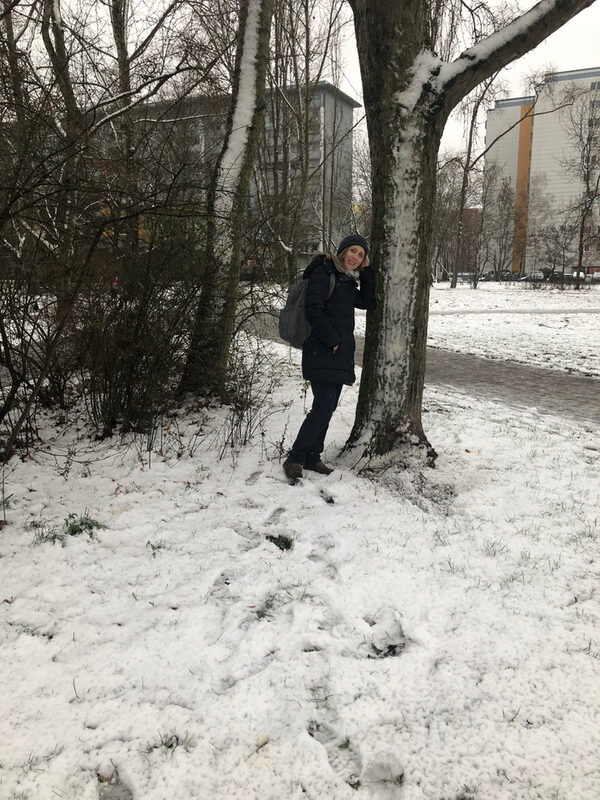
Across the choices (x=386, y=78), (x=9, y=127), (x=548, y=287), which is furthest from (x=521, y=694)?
(x=548, y=287)

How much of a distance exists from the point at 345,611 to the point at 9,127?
378 centimetres

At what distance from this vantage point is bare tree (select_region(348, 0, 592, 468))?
372cm

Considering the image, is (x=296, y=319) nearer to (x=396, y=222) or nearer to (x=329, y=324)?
(x=329, y=324)

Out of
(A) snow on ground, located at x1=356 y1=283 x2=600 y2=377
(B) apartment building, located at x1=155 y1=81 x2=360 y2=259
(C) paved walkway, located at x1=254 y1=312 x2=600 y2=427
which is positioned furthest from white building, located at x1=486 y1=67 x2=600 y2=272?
(C) paved walkway, located at x1=254 y1=312 x2=600 y2=427

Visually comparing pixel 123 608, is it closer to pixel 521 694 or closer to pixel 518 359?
pixel 521 694

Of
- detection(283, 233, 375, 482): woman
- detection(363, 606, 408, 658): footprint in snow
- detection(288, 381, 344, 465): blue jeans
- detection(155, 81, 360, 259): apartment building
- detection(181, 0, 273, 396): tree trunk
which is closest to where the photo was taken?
detection(363, 606, 408, 658): footprint in snow

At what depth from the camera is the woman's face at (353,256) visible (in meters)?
4.00

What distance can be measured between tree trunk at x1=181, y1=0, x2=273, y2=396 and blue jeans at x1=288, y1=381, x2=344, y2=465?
1.91 metres

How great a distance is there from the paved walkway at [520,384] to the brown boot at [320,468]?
11.4 ft

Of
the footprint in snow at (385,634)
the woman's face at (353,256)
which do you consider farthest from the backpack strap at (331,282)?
the footprint in snow at (385,634)

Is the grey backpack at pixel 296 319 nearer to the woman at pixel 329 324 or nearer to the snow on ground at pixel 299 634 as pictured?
the woman at pixel 329 324

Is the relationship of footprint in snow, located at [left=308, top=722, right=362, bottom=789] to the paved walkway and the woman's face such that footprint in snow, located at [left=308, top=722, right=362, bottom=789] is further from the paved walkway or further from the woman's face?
the paved walkway

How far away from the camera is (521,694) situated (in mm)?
2195

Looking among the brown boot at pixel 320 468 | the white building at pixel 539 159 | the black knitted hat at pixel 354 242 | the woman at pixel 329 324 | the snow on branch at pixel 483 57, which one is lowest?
the brown boot at pixel 320 468
